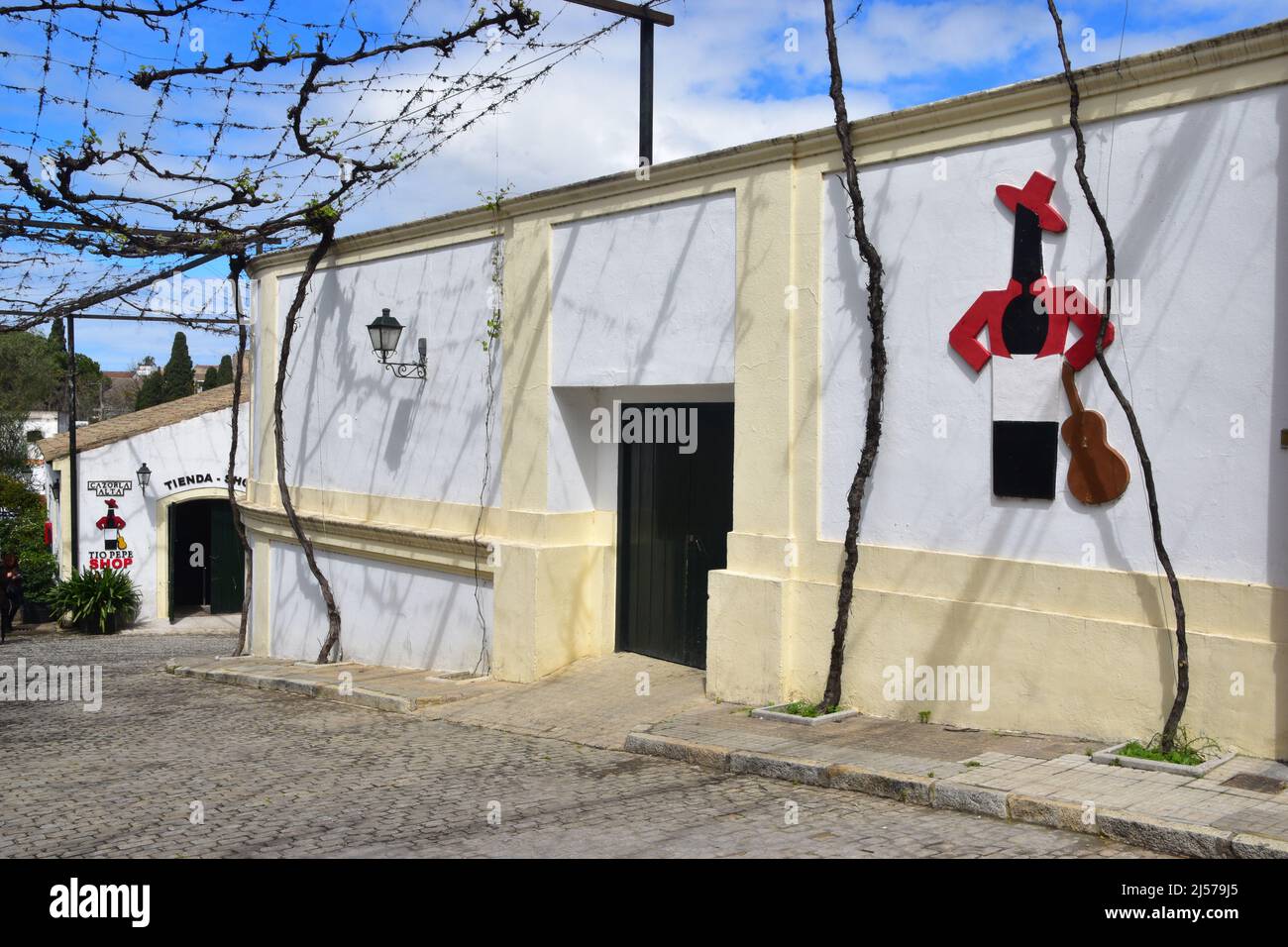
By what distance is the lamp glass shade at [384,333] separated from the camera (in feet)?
41.7

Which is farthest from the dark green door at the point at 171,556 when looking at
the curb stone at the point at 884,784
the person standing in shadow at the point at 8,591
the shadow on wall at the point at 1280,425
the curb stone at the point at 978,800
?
the shadow on wall at the point at 1280,425

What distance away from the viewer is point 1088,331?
7289 mm

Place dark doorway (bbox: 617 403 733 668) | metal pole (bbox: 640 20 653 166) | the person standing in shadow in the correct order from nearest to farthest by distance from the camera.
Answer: dark doorway (bbox: 617 403 733 668), metal pole (bbox: 640 20 653 166), the person standing in shadow

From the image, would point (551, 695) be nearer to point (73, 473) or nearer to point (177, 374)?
point (73, 473)

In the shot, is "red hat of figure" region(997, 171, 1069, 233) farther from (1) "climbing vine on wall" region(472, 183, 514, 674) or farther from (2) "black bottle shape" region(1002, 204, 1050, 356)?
(1) "climbing vine on wall" region(472, 183, 514, 674)

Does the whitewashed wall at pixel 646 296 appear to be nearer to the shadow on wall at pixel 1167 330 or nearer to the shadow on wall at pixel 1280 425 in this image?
the shadow on wall at pixel 1167 330

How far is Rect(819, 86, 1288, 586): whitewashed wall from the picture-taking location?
258 inches

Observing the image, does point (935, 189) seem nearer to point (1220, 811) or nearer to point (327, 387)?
point (1220, 811)

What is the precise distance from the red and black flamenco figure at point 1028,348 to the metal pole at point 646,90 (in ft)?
12.4

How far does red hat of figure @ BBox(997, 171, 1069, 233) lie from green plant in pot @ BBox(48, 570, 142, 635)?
21208 mm

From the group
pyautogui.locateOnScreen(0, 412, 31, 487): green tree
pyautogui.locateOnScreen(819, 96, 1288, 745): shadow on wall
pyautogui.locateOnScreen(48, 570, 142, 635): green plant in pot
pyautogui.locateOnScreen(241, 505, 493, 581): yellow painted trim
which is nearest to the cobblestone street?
pyautogui.locateOnScreen(819, 96, 1288, 745): shadow on wall

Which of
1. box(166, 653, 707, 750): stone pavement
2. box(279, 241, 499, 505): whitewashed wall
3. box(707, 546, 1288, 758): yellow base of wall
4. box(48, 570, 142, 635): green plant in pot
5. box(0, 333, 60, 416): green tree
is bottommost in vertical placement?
box(48, 570, 142, 635): green plant in pot

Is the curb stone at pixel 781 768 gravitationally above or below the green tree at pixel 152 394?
below

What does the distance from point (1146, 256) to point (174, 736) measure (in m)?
7.70
